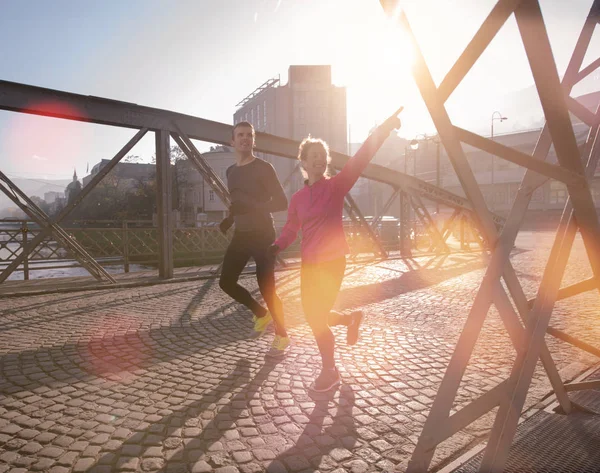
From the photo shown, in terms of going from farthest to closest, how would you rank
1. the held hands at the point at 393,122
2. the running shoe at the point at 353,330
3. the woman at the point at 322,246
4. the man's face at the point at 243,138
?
the man's face at the point at 243,138
the running shoe at the point at 353,330
the woman at the point at 322,246
the held hands at the point at 393,122

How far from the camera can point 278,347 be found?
3520mm

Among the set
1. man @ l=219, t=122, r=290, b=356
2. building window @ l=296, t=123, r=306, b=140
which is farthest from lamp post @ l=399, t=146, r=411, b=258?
building window @ l=296, t=123, r=306, b=140

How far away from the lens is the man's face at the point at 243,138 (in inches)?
142

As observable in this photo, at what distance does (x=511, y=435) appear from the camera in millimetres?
1592

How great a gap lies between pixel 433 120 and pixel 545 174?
55 centimetres

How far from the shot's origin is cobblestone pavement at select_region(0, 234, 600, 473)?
1.98m

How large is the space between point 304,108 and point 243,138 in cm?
4762

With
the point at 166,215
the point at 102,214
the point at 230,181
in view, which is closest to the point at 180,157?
the point at 102,214

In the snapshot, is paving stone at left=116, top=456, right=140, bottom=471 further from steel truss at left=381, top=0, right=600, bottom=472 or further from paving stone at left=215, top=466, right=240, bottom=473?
steel truss at left=381, top=0, right=600, bottom=472

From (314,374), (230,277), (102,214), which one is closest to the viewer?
(314,374)

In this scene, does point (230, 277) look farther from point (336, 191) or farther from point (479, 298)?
point (479, 298)

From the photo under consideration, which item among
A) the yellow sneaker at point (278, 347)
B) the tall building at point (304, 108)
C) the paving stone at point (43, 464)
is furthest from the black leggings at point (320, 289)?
the tall building at point (304, 108)

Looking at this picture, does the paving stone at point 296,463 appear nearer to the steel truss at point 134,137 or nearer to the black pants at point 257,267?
the black pants at point 257,267

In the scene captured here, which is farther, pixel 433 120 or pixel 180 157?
pixel 180 157
